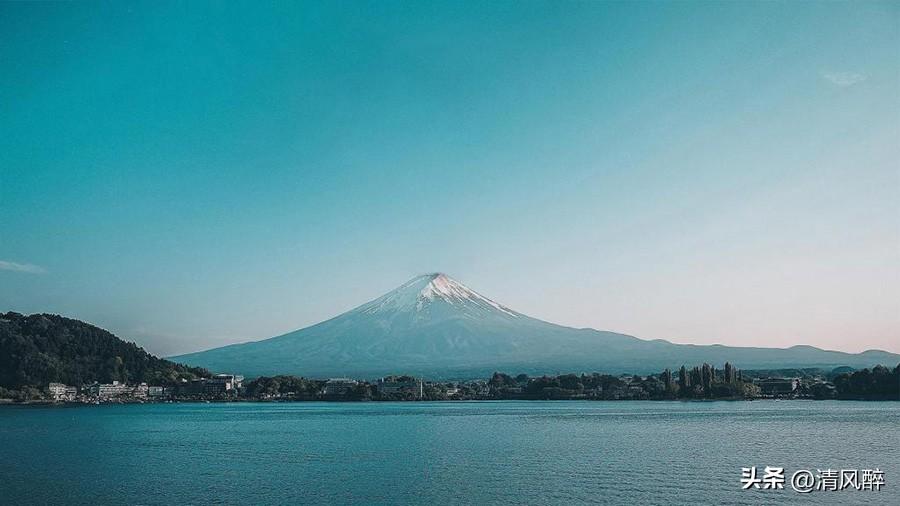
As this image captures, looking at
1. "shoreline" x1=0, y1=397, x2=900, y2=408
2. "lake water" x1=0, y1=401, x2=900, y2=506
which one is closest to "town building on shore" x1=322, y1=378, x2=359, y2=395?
"shoreline" x1=0, y1=397, x2=900, y2=408

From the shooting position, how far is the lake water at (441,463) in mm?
18688

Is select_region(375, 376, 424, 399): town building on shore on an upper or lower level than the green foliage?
lower

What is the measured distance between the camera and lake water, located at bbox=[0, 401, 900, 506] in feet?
61.3

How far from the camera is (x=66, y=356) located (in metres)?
90.9

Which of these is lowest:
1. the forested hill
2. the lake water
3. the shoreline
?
the shoreline

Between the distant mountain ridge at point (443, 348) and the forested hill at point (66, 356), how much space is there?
42.1 metres

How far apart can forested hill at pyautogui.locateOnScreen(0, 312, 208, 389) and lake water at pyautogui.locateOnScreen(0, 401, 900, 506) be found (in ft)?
153

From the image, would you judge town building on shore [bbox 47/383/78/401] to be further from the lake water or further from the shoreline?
the lake water

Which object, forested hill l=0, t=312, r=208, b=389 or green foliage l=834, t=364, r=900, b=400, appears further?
forested hill l=0, t=312, r=208, b=389

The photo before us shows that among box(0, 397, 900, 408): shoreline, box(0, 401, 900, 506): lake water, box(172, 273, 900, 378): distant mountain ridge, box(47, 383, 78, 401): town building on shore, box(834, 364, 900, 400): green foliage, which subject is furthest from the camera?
box(172, 273, 900, 378): distant mountain ridge

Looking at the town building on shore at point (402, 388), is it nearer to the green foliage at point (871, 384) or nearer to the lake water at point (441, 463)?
the green foliage at point (871, 384)

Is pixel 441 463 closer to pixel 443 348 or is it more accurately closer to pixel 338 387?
pixel 338 387

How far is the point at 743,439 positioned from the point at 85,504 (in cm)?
2419

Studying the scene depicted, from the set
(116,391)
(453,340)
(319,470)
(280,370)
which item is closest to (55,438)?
(319,470)
